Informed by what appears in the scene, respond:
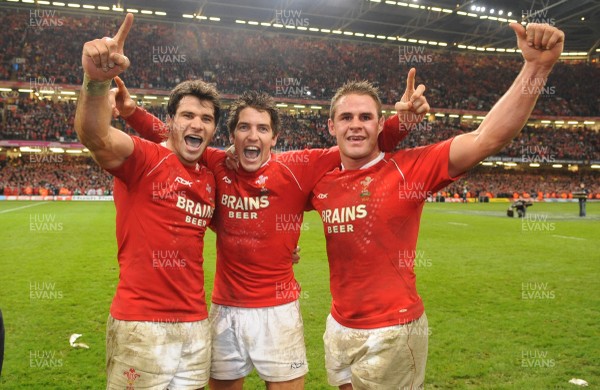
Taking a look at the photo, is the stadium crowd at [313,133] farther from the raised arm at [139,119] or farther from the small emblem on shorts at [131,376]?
the small emblem on shorts at [131,376]

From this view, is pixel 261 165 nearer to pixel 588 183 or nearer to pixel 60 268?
pixel 60 268

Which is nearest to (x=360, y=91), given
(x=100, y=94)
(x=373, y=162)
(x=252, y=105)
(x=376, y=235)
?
(x=373, y=162)

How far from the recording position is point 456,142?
113 inches

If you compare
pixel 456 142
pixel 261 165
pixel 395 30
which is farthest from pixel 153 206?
pixel 395 30

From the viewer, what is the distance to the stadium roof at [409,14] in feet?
139

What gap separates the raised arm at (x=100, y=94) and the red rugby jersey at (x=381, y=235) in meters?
1.48

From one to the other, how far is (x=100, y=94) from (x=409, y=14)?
48.9 metres

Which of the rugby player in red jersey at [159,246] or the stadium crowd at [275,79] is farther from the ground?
the stadium crowd at [275,79]

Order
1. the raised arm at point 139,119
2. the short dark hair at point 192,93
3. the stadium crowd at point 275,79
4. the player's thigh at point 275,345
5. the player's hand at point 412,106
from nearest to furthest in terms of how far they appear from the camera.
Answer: the player's hand at point 412,106, the player's thigh at point 275,345, the short dark hair at point 192,93, the raised arm at point 139,119, the stadium crowd at point 275,79

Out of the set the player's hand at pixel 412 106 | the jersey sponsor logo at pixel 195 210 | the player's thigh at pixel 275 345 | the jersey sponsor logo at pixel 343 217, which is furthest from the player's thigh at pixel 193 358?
the player's hand at pixel 412 106

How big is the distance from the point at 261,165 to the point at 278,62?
51.3m

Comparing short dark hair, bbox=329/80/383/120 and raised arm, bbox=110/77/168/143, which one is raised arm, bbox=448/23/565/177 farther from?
raised arm, bbox=110/77/168/143

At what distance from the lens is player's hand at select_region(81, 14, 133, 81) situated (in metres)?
2.43

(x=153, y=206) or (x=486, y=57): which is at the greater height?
(x=486, y=57)
